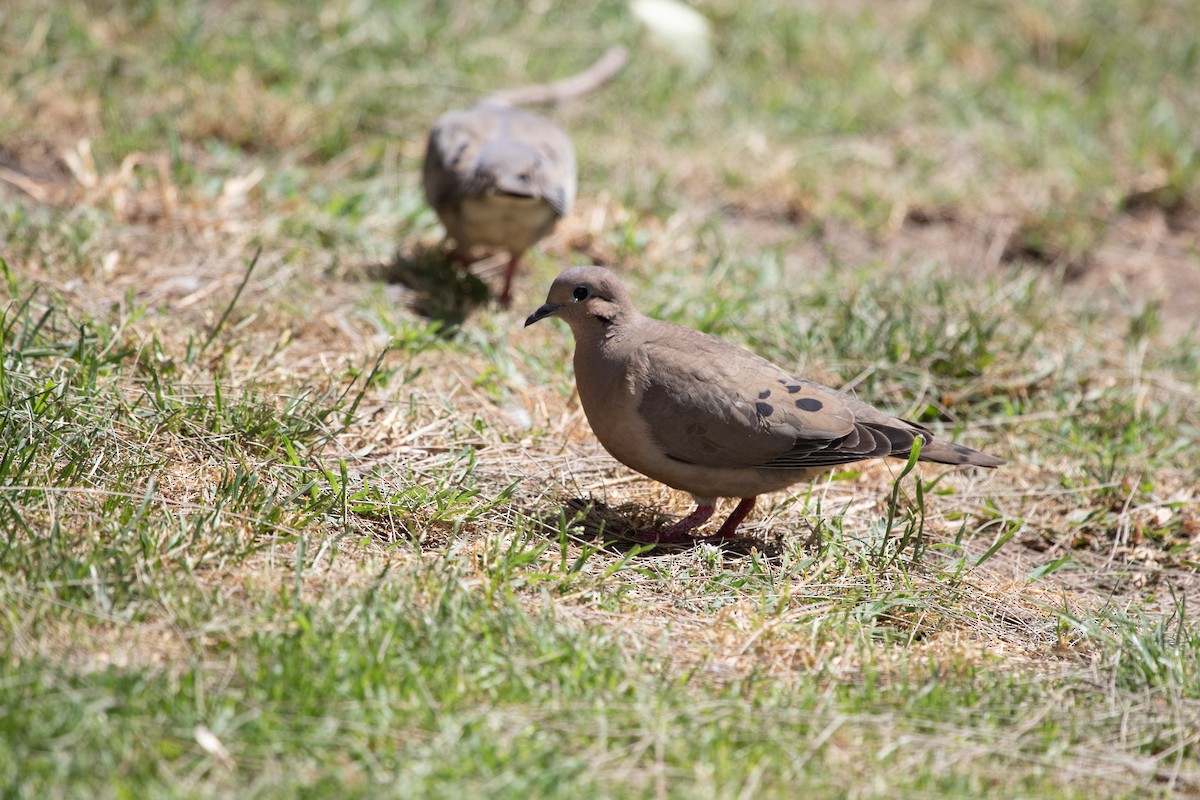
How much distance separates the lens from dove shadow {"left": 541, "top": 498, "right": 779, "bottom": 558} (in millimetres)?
3965

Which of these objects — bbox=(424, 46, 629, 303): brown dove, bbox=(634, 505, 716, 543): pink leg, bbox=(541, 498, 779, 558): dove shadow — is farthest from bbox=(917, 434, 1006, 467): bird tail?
bbox=(424, 46, 629, 303): brown dove

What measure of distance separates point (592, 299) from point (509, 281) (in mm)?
1507

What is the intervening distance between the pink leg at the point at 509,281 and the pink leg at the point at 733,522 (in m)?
1.91

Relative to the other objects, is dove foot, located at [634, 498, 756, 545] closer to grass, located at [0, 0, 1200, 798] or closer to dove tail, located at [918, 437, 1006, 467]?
grass, located at [0, 0, 1200, 798]

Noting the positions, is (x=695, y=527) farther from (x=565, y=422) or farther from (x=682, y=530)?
(x=565, y=422)

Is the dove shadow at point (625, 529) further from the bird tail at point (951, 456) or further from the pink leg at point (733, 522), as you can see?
the bird tail at point (951, 456)

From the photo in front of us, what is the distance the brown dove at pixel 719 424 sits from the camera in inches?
154

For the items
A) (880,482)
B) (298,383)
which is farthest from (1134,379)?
(298,383)

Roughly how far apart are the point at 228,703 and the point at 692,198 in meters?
4.85

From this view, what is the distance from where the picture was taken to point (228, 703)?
2.65m

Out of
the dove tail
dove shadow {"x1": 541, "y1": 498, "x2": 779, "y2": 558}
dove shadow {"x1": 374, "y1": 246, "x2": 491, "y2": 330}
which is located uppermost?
the dove tail

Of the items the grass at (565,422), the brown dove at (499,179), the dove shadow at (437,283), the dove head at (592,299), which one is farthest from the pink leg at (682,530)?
the brown dove at (499,179)

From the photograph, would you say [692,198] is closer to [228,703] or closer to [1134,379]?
[1134,379]

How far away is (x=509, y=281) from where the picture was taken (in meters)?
5.68
